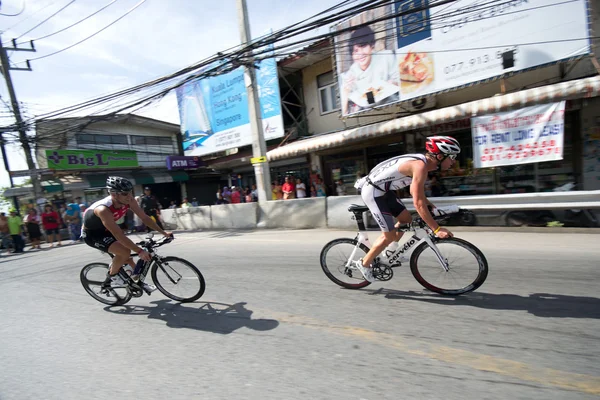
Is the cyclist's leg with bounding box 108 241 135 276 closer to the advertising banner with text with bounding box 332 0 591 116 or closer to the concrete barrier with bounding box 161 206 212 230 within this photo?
the advertising banner with text with bounding box 332 0 591 116

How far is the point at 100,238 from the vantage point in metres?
4.20

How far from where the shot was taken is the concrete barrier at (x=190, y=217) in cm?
1274

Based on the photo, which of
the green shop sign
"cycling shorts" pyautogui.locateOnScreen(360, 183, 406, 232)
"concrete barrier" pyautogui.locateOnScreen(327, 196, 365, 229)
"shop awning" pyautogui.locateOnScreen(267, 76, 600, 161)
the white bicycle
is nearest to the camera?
the white bicycle

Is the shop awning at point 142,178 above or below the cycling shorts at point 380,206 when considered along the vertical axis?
above

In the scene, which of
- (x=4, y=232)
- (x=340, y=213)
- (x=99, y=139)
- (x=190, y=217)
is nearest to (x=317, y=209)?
(x=340, y=213)

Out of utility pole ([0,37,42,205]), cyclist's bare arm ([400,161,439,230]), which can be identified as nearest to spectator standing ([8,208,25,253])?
utility pole ([0,37,42,205])

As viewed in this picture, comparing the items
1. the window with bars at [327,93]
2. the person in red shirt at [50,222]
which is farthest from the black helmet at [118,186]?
the person in red shirt at [50,222]

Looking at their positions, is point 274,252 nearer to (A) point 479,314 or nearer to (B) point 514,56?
(A) point 479,314

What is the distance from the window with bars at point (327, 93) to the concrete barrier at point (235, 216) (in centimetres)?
582

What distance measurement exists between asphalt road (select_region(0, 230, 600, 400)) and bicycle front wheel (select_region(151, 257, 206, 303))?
14 cm

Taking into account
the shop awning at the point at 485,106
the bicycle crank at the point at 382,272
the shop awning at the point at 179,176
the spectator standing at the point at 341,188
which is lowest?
the bicycle crank at the point at 382,272

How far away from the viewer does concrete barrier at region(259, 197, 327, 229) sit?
384 inches

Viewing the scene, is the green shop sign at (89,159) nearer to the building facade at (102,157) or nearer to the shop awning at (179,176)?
the building facade at (102,157)

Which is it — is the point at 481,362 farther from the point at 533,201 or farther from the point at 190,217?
the point at 190,217
